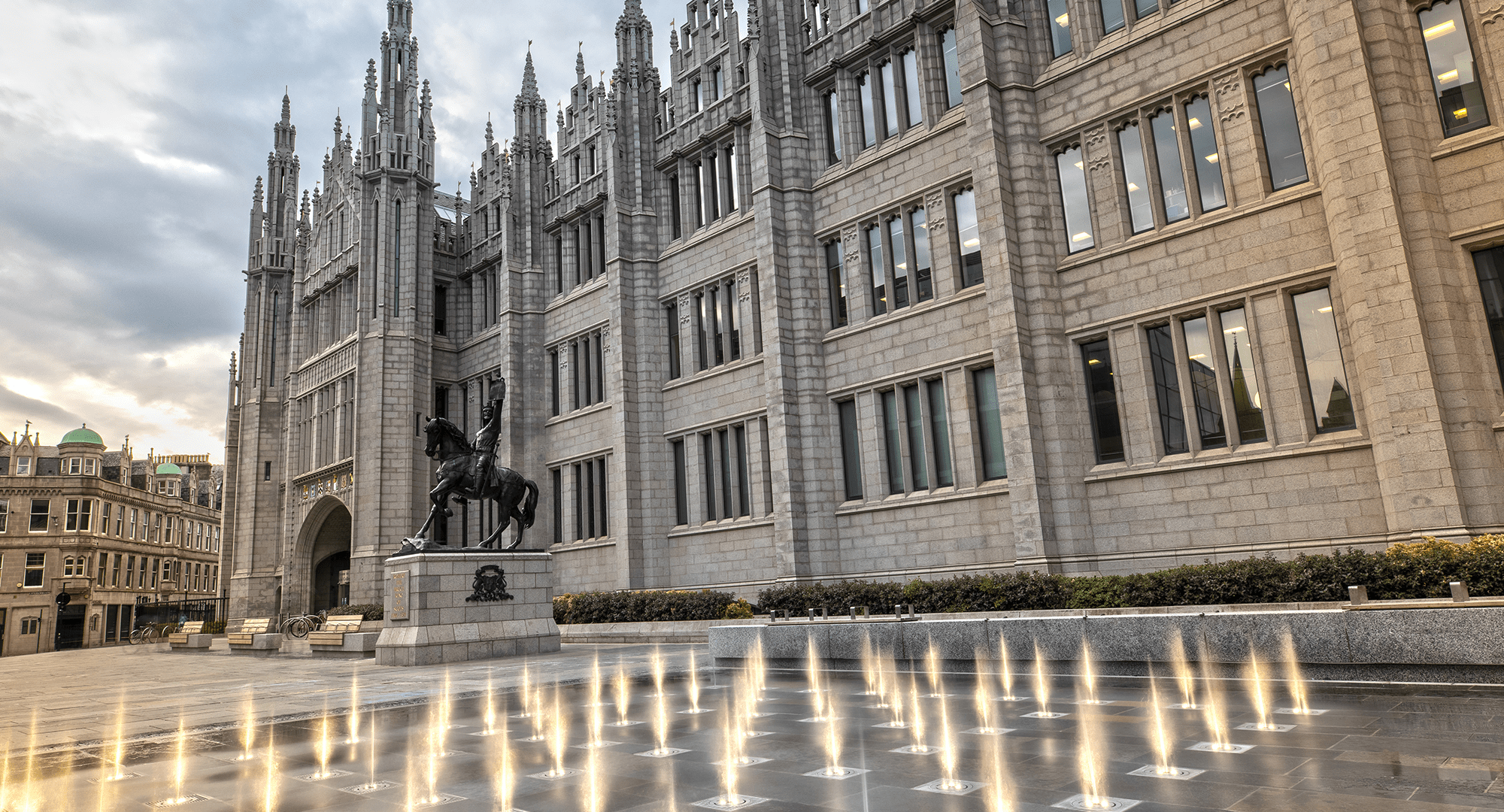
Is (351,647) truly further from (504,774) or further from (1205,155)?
(1205,155)

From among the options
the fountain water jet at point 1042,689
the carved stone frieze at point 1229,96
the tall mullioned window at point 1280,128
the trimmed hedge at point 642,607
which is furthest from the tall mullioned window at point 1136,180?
the trimmed hedge at point 642,607

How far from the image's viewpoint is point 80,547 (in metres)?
61.9

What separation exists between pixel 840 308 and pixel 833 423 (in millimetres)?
3781

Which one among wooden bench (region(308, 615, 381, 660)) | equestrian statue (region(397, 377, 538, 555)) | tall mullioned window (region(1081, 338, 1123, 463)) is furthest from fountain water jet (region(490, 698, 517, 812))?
wooden bench (region(308, 615, 381, 660))

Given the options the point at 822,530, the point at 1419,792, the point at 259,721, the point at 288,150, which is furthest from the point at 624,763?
the point at 288,150

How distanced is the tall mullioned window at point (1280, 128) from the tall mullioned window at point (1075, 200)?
163 inches

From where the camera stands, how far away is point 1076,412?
72.8 ft

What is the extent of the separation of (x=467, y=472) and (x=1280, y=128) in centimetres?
2097

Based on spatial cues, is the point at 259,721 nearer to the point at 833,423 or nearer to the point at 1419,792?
the point at 1419,792

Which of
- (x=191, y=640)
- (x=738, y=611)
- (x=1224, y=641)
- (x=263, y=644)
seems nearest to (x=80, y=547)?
(x=191, y=640)

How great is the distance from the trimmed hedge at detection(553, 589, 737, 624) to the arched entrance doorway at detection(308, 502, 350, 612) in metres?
23.4

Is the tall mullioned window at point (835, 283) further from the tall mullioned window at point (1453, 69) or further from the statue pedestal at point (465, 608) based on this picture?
the tall mullioned window at point (1453, 69)

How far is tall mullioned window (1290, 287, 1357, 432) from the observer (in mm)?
18328

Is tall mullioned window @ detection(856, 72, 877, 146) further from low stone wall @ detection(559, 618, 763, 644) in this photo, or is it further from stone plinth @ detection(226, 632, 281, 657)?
stone plinth @ detection(226, 632, 281, 657)
